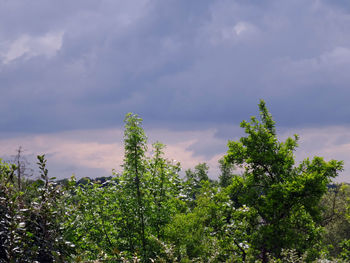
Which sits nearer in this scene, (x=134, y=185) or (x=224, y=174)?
(x=134, y=185)

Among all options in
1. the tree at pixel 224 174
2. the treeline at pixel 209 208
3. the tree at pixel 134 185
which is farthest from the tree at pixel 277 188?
the tree at pixel 224 174

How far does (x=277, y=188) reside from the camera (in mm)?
18219

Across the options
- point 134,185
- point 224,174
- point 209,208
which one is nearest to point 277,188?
point 209,208

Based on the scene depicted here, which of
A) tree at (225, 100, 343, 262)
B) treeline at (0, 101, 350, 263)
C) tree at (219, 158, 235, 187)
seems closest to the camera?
treeline at (0, 101, 350, 263)

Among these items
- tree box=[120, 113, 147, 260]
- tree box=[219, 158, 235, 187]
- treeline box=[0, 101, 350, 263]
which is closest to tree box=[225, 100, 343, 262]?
treeline box=[0, 101, 350, 263]

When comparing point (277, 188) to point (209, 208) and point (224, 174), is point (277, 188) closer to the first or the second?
point (209, 208)

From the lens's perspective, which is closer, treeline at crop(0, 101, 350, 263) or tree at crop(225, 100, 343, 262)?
treeline at crop(0, 101, 350, 263)

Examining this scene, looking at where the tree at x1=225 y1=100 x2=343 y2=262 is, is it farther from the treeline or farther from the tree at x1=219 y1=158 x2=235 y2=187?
the tree at x1=219 y1=158 x2=235 y2=187

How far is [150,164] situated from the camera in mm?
17203

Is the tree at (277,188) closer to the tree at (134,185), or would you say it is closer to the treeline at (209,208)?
the treeline at (209,208)

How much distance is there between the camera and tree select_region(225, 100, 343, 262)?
708 inches

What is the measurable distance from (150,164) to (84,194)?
3505mm

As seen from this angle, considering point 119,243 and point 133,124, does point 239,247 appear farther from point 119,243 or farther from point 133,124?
point 133,124

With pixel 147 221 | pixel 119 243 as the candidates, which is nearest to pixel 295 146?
pixel 147 221
